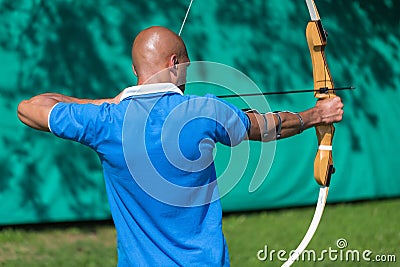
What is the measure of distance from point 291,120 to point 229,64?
9.82 ft

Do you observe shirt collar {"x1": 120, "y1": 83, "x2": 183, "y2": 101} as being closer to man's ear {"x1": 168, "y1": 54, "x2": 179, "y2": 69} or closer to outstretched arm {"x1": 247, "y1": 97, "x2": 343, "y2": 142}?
man's ear {"x1": 168, "y1": 54, "x2": 179, "y2": 69}

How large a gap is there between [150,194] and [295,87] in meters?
3.56

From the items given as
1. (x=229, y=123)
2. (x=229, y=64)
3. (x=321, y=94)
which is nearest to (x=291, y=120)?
(x=229, y=123)

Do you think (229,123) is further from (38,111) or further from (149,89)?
(38,111)

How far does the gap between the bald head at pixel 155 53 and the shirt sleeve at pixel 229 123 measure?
14 cm

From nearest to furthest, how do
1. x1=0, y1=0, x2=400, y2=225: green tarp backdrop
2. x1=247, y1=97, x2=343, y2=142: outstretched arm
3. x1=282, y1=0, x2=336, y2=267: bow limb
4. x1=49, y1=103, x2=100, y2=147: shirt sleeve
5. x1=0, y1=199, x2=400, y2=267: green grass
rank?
x1=49, y1=103, x2=100, y2=147: shirt sleeve, x1=247, y1=97, x2=343, y2=142: outstretched arm, x1=282, y1=0, x2=336, y2=267: bow limb, x1=0, y1=199, x2=400, y2=267: green grass, x1=0, y1=0, x2=400, y2=225: green tarp backdrop

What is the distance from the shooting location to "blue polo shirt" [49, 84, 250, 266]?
1.80 m

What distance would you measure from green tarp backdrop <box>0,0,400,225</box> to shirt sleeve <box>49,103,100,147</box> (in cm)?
222

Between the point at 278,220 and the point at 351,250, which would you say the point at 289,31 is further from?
the point at 351,250

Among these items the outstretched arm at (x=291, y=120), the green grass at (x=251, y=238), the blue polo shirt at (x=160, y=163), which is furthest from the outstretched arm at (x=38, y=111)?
the green grass at (x=251, y=238)

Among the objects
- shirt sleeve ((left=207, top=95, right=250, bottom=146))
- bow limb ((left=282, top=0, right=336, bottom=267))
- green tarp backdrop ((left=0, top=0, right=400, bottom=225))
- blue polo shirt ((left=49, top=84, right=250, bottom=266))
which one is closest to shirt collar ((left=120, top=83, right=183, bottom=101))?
blue polo shirt ((left=49, top=84, right=250, bottom=266))

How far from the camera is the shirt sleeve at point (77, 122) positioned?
1.79 m

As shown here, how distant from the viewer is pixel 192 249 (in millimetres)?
1864

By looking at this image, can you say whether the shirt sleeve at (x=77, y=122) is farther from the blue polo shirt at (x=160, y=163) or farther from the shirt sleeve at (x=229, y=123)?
the shirt sleeve at (x=229, y=123)
